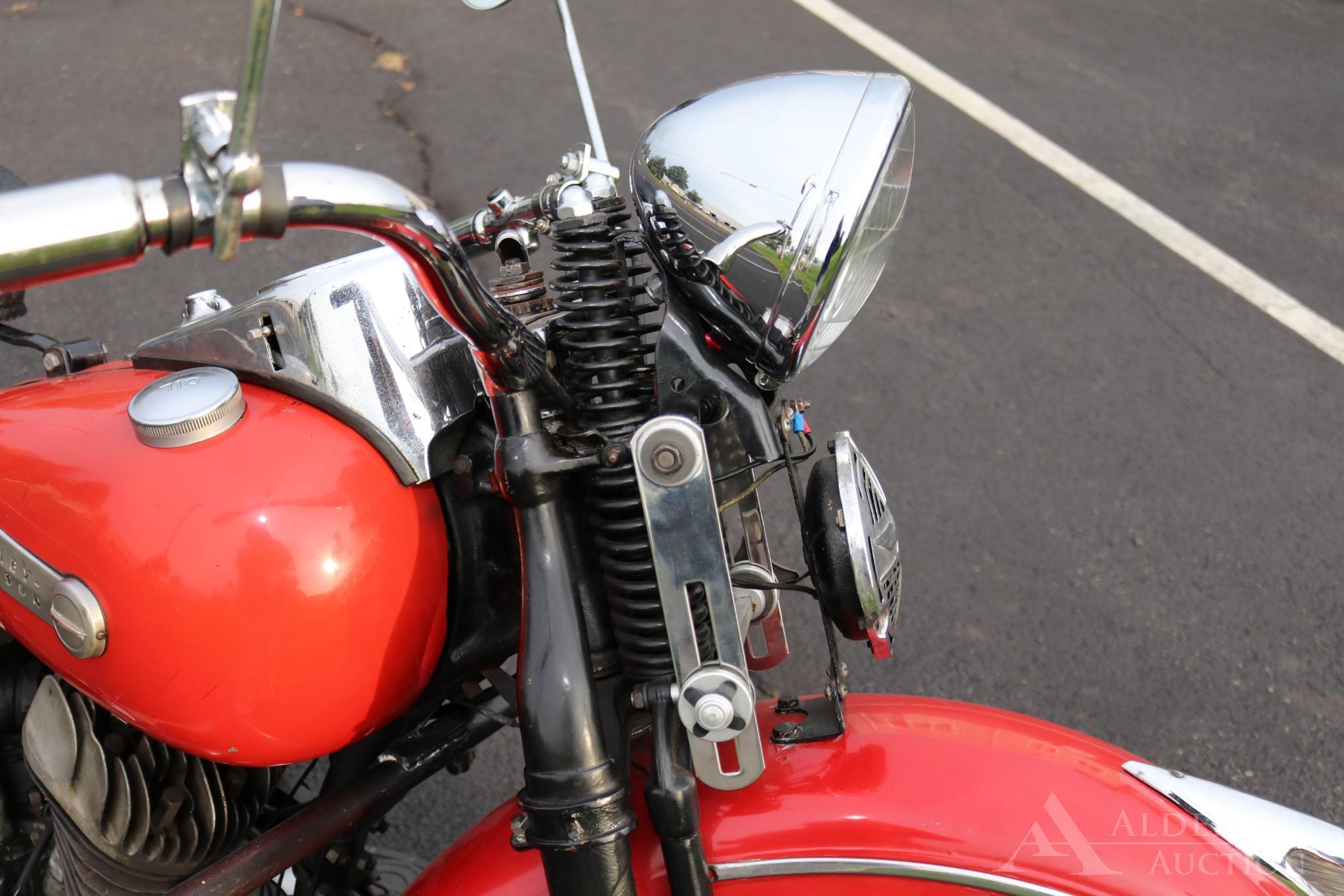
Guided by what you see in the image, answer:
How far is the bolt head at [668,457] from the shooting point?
104 cm

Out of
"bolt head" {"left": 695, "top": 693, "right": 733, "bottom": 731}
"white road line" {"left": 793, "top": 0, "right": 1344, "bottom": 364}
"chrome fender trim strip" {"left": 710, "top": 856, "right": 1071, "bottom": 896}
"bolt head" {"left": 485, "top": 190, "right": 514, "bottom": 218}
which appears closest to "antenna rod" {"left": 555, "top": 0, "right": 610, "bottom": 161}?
"bolt head" {"left": 485, "top": 190, "right": 514, "bottom": 218}

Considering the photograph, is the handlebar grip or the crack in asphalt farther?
the crack in asphalt

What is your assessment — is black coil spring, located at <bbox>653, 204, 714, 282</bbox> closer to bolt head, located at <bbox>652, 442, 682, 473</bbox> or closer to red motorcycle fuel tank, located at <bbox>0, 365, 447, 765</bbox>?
bolt head, located at <bbox>652, 442, 682, 473</bbox>

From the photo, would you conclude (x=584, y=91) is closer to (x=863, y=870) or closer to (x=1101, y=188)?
(x=863, y=870)

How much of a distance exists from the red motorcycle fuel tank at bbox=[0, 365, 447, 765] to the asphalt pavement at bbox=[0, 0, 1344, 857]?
3.13ft

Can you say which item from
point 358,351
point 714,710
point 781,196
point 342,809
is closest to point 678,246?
point 781,196

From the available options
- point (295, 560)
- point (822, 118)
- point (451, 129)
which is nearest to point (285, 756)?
point (295, 560)

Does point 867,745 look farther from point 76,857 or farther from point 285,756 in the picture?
point 76,857

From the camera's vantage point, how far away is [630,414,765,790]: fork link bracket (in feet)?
3.42

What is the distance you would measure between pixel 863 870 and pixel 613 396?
20.7 inches

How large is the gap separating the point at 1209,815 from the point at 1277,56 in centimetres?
550

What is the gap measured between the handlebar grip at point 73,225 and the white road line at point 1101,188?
12.5ft

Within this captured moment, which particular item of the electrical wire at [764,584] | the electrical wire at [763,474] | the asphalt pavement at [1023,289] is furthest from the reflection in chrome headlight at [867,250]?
the asphalt pavement at [1023,289]

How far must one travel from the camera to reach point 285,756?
46.9 inches
